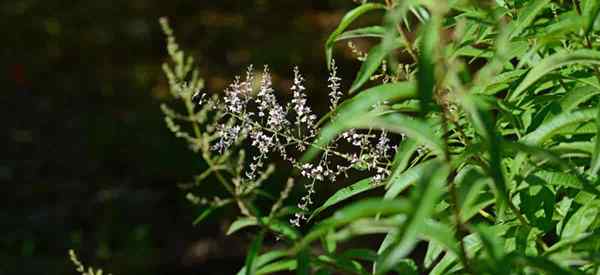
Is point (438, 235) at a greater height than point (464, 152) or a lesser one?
lesser

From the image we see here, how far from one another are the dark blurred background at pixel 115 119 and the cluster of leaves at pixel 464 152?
164 inches

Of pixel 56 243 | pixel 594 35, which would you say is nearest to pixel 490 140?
pixel 594 35

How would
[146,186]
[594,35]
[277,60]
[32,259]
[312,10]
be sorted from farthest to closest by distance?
1. [312,10]
2. [277,60]
3. [146,186]
4. [32,259]
5. [594,35]

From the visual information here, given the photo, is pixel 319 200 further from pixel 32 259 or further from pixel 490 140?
pixel 490 140

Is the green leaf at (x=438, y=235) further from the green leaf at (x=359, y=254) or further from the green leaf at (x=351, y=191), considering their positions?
the green leaf at (x=351, y=191)

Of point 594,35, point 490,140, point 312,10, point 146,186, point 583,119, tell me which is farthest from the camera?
point 312,10

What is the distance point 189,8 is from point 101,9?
89 centimetres

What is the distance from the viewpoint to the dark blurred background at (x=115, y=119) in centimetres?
679

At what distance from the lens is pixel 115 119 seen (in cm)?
860

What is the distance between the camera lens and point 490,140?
64.1 inches

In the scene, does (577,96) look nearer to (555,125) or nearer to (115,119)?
(555,125)

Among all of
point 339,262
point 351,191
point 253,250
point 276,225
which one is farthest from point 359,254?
point 351,191

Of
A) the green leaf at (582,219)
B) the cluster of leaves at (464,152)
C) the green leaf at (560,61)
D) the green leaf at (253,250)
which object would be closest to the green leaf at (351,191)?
the cluster of leaves at (464,152)

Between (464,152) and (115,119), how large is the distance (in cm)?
679
